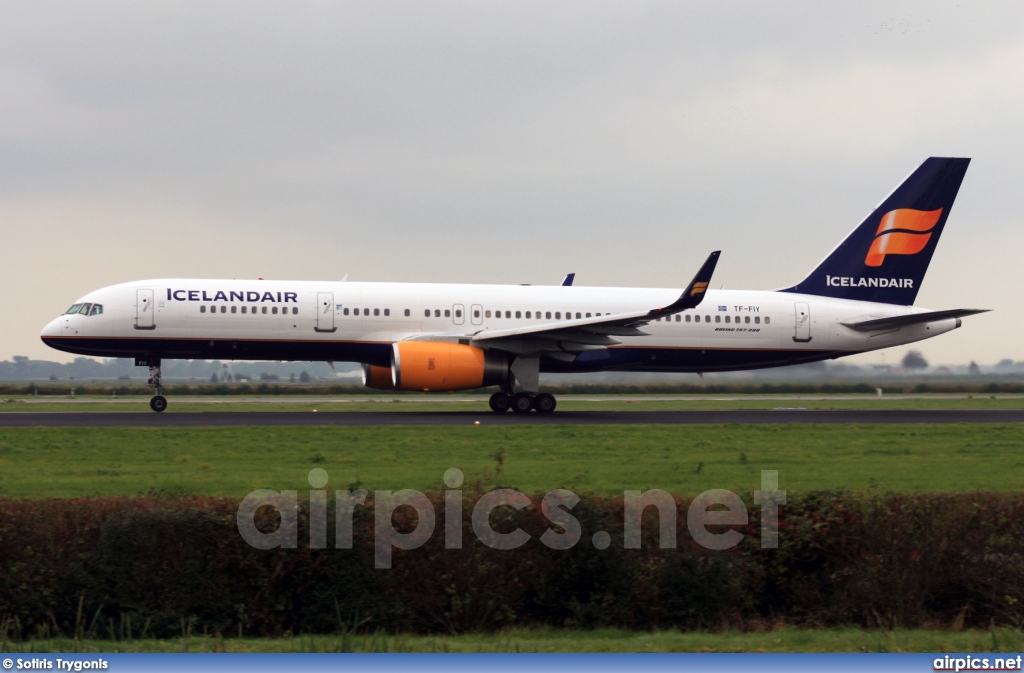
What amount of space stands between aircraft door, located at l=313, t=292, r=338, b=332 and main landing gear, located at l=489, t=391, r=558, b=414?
17.8ft

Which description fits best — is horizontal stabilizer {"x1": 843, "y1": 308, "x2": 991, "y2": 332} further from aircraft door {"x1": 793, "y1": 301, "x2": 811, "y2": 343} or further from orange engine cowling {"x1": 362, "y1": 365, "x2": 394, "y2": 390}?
orange engine cowling {"x1": 362, "y1": 365, "x2": 394, "y2": 390}

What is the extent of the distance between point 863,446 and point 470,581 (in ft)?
41.8

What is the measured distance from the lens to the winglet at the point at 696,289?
28.3 m

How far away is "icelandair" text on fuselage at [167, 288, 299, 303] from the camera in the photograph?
30.9 metres

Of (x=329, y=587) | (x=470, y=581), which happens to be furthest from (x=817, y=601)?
(x=329, y=587)

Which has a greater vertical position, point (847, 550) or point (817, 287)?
point (817, 287)

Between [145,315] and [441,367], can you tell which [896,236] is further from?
[145,315]

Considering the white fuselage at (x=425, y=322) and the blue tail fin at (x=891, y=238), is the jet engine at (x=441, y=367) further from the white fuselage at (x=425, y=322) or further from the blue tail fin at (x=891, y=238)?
the blue tail fin at (x=891, y=238)

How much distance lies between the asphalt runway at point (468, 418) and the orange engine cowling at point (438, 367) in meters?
0.95

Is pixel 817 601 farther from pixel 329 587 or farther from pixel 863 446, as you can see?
pixel 863 446

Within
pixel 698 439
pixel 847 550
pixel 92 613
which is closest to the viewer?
pixel 92 613

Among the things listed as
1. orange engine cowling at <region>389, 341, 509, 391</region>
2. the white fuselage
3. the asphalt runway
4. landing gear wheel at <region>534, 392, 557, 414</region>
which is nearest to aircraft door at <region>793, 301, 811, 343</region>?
the white fuselage

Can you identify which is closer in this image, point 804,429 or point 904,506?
point 904,506

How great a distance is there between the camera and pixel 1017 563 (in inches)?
435
